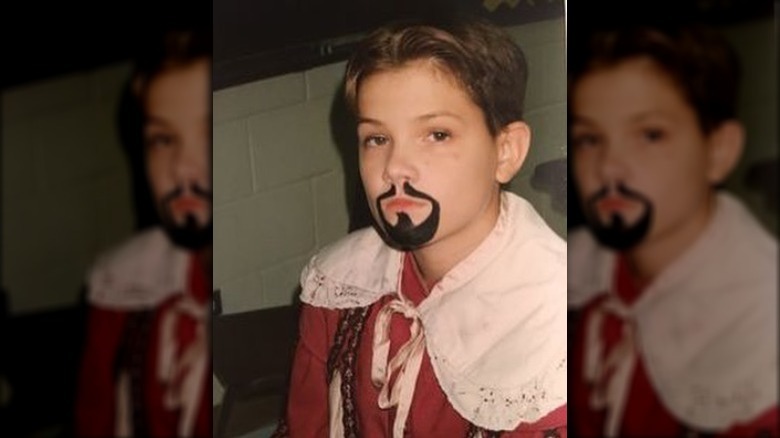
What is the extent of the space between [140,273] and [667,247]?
78 centimetres

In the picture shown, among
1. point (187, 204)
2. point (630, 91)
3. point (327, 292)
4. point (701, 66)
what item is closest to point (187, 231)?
point (187, 204)

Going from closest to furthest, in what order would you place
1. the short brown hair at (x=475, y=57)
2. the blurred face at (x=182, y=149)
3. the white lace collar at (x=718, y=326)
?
the short brown hair at (x=475, y=57) → the blurred face at (x=182, y=149) → the white lace collar at (x=718, y=326)

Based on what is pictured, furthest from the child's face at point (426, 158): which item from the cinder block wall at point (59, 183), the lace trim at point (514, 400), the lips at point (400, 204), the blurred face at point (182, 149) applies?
the cinder block wall at point (59, 183)

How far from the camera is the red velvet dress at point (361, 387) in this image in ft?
4.37

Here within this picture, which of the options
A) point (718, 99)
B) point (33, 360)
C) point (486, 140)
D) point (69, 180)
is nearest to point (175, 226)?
point (69, 180)

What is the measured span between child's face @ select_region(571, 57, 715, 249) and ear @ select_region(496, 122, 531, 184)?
630mm

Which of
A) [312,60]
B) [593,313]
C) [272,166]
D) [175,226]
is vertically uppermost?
[312,60]

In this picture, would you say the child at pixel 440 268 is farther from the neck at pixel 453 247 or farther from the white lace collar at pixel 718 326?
the white lace collar at pixel 718 326

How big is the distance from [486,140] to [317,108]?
184 millimetres

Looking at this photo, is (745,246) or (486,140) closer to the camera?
(486,140)

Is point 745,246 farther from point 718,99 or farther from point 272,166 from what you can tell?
point 272,166

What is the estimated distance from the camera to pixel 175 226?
1795mm

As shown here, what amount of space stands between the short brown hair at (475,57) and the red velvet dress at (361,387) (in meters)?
0.19

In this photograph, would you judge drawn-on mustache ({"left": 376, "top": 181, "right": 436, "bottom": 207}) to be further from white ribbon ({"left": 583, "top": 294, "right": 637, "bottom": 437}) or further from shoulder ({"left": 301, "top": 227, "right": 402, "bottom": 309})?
white ribbon ({"left": 583, "top": 294, "right": 637, "bottom": 437})
